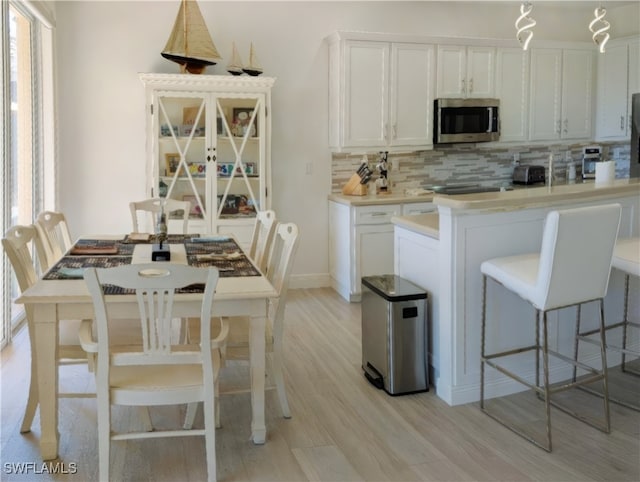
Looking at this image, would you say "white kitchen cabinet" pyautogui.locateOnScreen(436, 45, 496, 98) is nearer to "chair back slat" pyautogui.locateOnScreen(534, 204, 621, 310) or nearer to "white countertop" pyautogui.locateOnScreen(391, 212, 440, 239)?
"white countertop" pyautogui.locateOnScreen(391, 212, 440, 239)

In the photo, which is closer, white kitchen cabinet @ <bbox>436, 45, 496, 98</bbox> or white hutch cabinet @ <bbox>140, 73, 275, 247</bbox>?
white hutch cabinet @ <bbox>140, 73, 275, 247</bbox>

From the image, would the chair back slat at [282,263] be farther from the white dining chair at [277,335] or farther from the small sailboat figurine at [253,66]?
the small sailboat figurine at [253,66]

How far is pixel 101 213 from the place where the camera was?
5645 millimetres

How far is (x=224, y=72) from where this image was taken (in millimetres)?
5727

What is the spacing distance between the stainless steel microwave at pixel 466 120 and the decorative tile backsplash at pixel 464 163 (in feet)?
1.05

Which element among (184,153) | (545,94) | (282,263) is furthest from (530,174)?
(282,263)

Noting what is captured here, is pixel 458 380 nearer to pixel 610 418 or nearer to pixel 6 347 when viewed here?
pixel 610 418

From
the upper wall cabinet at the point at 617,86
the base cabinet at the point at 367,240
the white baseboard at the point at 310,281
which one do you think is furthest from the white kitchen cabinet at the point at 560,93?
the white baseboard at the point at 310,281

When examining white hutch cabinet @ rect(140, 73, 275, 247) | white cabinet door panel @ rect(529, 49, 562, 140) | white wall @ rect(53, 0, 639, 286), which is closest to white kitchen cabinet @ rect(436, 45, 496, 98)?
white wall @ rect(53, 0, 639, 286)

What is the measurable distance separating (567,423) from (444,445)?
2.25ft

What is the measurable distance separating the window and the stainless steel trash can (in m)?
2.48

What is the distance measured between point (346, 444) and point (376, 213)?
2858 millimetres

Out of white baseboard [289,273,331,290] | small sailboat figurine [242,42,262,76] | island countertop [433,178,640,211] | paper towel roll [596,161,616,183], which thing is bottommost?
white baseboard [289,273,331,290]

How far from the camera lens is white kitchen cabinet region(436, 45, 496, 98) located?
5965 mm
